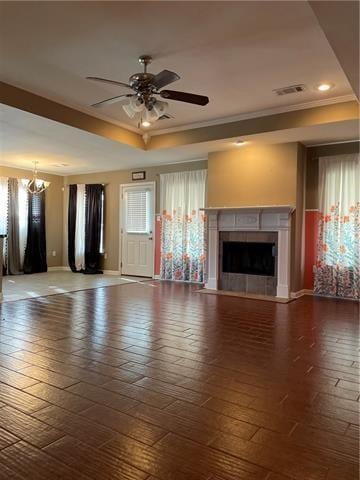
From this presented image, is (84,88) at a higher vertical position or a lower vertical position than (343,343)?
higher

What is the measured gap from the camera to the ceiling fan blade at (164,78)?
3078mm

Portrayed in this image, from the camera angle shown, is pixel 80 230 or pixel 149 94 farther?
pixel 80 230

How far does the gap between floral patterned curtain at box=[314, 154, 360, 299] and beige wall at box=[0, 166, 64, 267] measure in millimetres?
6569

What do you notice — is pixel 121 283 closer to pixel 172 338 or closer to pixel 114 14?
pixel 172 338

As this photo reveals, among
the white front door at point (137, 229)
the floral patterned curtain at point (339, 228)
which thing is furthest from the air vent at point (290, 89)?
the white front door at point (137, 229)

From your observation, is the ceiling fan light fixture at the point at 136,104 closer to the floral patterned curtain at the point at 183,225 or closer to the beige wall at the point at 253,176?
the beige wall at the point at 253,176

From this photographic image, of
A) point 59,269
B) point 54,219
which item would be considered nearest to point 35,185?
point 54,219

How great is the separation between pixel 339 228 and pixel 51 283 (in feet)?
17.8

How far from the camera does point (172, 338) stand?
3463 mm

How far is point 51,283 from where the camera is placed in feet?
23.1

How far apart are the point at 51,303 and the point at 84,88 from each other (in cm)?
293

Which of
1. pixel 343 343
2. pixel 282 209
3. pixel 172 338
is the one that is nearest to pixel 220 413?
pixel 172 338

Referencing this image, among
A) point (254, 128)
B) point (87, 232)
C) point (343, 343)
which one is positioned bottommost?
point (343, 343)

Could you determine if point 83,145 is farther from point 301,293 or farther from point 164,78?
point 301,293
